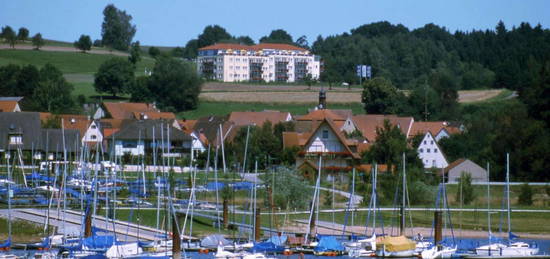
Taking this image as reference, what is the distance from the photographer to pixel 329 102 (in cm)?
16800

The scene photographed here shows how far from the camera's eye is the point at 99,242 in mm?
49625

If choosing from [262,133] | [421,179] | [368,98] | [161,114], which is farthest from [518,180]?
[368,98]

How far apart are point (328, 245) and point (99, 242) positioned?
978cm

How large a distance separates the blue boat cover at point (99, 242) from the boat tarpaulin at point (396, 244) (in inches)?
455

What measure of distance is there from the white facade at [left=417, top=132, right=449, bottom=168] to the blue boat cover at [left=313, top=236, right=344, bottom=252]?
58.4 m

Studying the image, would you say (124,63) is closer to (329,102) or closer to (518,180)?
(329,102)

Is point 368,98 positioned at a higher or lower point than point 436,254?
higher

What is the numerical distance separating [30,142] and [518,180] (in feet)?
134

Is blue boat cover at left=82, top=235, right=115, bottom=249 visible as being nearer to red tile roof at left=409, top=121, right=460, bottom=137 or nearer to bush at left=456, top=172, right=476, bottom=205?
bush at left=456, top=172, right=476, bottom=205

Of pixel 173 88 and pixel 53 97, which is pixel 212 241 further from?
pixel 173 88

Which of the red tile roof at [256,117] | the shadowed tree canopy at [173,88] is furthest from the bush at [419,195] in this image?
the shadowed tree canopy at [173,88]

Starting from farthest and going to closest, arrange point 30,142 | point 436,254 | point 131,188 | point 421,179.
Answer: point 30,142
point 421,179
point 131,188
point 436,254

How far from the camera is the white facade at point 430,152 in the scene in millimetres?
110281

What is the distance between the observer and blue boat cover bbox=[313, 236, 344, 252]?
51.6m
